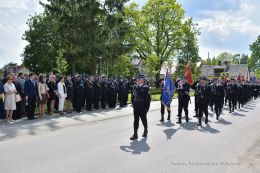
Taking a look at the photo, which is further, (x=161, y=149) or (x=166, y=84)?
(x=166, y=84)

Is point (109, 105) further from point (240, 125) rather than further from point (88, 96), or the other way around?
point (240, 125)

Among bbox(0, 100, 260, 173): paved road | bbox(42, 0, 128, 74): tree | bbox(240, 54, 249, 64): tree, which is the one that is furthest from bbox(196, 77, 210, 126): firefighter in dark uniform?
bbox(240, 54, 249, 64): tree

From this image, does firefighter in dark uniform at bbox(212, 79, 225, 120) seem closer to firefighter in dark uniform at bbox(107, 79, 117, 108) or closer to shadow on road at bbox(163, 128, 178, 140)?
shadow on road at bbox(163, 128, 178, 140)

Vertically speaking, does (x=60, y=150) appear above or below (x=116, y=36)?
below

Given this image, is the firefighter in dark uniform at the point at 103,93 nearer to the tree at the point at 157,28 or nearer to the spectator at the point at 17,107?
the spectator at the point at 17,107

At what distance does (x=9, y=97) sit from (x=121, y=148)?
6.55 metres

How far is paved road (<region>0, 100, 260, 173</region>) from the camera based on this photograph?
7.98 meters

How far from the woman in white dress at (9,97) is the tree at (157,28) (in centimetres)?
4467

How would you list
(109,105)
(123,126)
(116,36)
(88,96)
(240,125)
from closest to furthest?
(123,126)
(240,125)
(88,96)
(109,105)
(116,36)

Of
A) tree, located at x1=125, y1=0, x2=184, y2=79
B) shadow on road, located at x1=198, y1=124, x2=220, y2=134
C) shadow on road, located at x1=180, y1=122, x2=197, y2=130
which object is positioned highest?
tree, located at x1=125, y1=0, x2=184, y2=79

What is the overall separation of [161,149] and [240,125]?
7015mm

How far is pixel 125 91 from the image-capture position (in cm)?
2461

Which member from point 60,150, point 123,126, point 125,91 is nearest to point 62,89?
point 123,126

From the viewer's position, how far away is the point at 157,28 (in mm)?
60656
